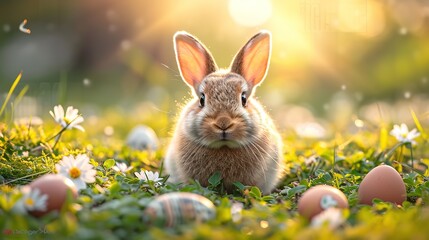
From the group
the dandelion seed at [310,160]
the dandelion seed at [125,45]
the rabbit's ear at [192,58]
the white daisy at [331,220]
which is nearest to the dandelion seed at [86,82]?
the dandelion seed at [125,45]

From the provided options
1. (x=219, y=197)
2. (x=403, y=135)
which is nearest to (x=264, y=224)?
(x=219, y=197)

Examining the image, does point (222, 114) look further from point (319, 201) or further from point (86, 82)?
point (86, 82)

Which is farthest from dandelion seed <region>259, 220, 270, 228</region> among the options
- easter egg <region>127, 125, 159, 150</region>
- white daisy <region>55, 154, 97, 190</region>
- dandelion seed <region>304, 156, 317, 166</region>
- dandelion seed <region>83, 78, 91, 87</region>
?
dandelion seed <region>83, 78, 91, 87</region>

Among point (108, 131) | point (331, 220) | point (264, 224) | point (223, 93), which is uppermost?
point (223, 93)

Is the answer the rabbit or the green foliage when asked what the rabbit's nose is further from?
the green foliage

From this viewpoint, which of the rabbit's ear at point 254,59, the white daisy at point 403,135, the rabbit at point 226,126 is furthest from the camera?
the white daisy at point 403,135

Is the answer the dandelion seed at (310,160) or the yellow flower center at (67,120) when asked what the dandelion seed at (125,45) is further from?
the yellow flower center at (67,120)
